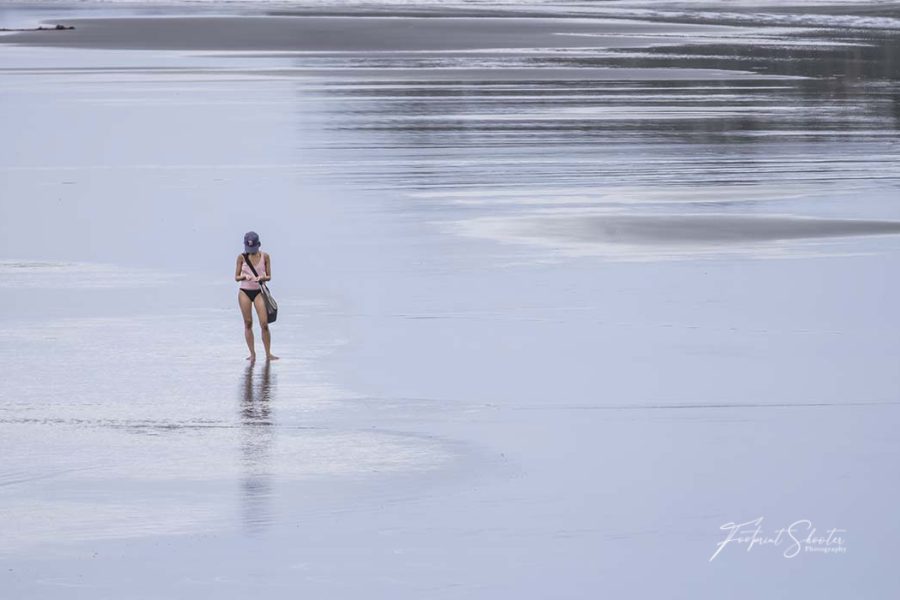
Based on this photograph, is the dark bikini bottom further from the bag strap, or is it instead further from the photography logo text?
the photography logo text

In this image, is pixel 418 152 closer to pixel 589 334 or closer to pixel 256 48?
pixel 589 334

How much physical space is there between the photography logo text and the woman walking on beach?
5155mm

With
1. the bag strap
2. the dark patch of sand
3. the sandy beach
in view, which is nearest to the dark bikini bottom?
the bag strap

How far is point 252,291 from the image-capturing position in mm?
13820

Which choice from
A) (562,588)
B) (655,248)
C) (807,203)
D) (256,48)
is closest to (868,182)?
(807,203)

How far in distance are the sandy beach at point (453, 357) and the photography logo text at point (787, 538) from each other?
23 millimetres

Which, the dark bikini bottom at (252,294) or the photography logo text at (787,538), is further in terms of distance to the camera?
the dark bikini bottom at (252,294)

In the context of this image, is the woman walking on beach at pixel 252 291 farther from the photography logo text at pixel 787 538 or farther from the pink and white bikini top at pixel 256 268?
the photography logo text at pixel 787 538

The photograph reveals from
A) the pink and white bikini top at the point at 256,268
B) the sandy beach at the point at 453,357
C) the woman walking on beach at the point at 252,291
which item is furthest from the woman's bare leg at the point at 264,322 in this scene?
the sandy beach at the point at 453,357

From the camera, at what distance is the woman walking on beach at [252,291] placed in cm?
1365

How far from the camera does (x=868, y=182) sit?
2402 centimetres

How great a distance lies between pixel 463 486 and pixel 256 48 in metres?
46.6

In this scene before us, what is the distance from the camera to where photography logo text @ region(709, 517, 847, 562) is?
9.37 meters

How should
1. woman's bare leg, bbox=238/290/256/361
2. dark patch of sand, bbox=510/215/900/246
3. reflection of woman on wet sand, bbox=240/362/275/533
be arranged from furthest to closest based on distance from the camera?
dark patch of sand, bbox=510/215/900/246
woman's bare leg, bbox=238/290/256/361
reflection of woman on wet sand, bbox=240/362/275/533
